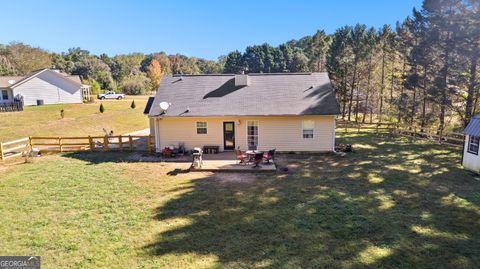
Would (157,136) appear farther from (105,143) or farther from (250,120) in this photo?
(250,120)

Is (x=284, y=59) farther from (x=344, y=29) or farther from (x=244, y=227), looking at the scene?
(x=244, y=227)

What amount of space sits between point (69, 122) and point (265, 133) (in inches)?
836

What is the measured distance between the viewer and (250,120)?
55.4ft

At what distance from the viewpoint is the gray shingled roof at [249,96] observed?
1669 cm

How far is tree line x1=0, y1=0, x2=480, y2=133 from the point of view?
19.5 metres

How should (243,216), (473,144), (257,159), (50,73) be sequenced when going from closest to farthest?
(243,216) < (473,144) < (257,159) < (50,73)

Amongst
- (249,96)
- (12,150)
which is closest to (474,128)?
(249,96)

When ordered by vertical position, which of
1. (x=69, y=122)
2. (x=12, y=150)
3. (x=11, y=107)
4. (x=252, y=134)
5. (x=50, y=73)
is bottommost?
(x=12, y=150)

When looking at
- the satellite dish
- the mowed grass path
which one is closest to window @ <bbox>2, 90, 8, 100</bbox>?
the mowed grass path

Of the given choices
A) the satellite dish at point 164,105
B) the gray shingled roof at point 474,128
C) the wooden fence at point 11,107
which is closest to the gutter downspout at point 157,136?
the satellite dish at point 164,105

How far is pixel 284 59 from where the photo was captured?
7481 centimetres

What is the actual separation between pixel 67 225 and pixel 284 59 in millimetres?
72230

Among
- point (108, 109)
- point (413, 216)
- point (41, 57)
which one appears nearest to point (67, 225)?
point (413, 216)

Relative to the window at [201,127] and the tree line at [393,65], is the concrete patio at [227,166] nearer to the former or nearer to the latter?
the window at [201,127]
